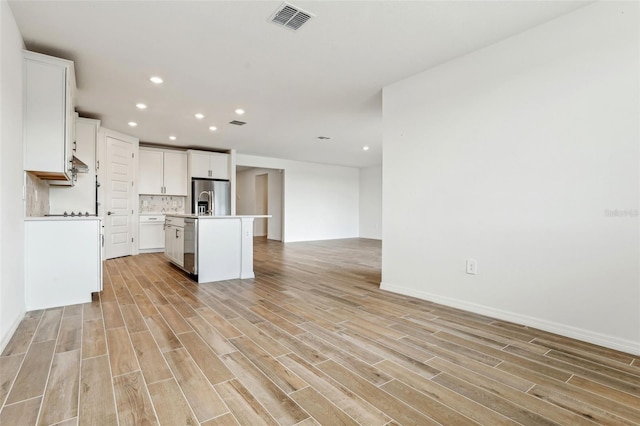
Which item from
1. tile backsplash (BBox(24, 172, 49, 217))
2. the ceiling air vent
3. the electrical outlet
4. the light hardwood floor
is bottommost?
the light hardwood floor

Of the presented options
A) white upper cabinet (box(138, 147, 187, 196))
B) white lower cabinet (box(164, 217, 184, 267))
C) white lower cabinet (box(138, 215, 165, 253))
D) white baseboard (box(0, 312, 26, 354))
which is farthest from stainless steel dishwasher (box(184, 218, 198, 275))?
white upper cabinet (box(138, 147, 187, 196))

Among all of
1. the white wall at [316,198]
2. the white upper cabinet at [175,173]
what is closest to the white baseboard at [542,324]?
the white upper cabinet at [175,173]

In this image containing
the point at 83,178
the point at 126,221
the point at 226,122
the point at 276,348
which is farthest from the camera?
the point at 126,221

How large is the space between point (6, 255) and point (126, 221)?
4.30 metres

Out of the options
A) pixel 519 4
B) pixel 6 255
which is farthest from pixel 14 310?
pixel 519 4

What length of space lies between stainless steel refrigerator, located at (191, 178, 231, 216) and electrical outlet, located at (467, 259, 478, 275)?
5505 millimetres

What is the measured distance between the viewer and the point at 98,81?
3672mm

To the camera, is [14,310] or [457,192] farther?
[457,192]

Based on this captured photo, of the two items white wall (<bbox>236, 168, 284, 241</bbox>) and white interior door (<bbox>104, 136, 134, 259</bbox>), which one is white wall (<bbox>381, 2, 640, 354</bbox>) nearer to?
white interior door (<bbox>104, 136, 134, 259</bbox>)

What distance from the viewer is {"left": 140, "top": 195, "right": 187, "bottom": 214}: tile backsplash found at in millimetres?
7168

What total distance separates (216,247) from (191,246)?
0.35 meters

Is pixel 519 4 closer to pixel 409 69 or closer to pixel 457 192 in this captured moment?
pixel 409 69

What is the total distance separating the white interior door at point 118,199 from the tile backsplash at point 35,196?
1635 mm

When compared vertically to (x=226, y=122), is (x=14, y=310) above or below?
below
